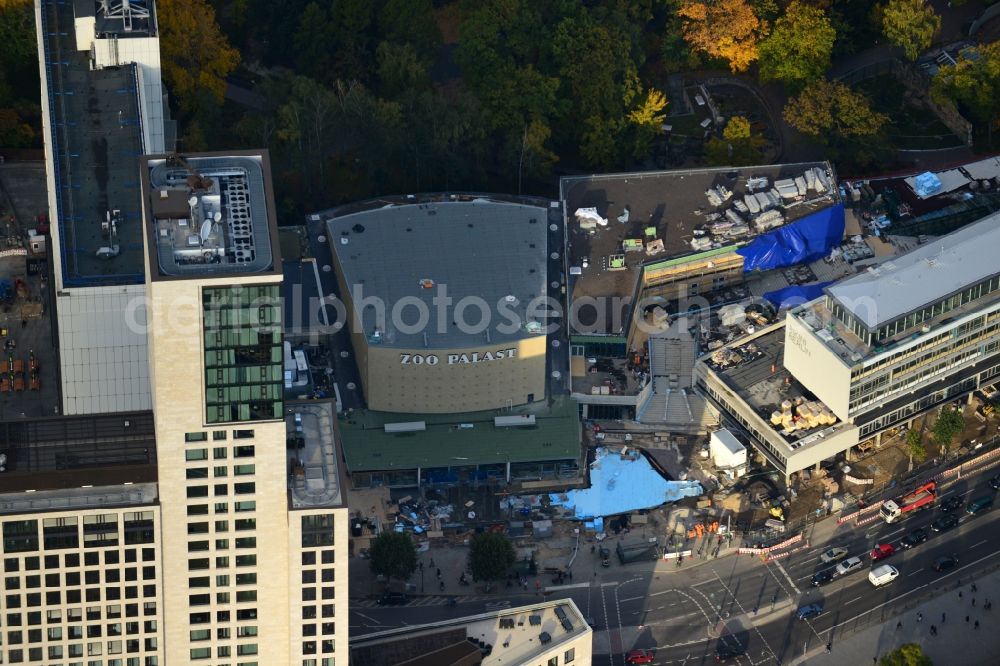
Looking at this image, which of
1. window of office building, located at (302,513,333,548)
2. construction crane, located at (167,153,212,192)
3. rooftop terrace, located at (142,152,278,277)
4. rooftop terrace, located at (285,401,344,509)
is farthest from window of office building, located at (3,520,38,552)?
construction crane, located at (167,153,212,192)

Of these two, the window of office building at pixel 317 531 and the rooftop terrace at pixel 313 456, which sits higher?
the rooftop terrace at pixel 313 456

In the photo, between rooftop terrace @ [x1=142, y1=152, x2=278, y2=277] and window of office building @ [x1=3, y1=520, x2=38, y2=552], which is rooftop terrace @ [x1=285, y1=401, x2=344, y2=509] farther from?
window of office building @ [x1=3, y1=520, x2=38, y2=552]

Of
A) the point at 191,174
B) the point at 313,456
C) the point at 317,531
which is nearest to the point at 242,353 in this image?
the point at 191,174

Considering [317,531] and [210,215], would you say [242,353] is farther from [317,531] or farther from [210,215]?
[317,531]

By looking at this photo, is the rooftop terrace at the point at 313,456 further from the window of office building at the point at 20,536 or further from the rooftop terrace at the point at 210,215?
the window of office building at the point at 20,536

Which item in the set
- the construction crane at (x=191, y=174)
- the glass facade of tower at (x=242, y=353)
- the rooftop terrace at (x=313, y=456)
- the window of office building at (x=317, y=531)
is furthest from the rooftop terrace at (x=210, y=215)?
the window of office building at (x=317, y=531)

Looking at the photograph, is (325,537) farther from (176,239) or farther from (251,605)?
(176,239)

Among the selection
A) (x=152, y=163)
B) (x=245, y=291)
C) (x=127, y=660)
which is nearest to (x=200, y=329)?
(x=245, y=291)
